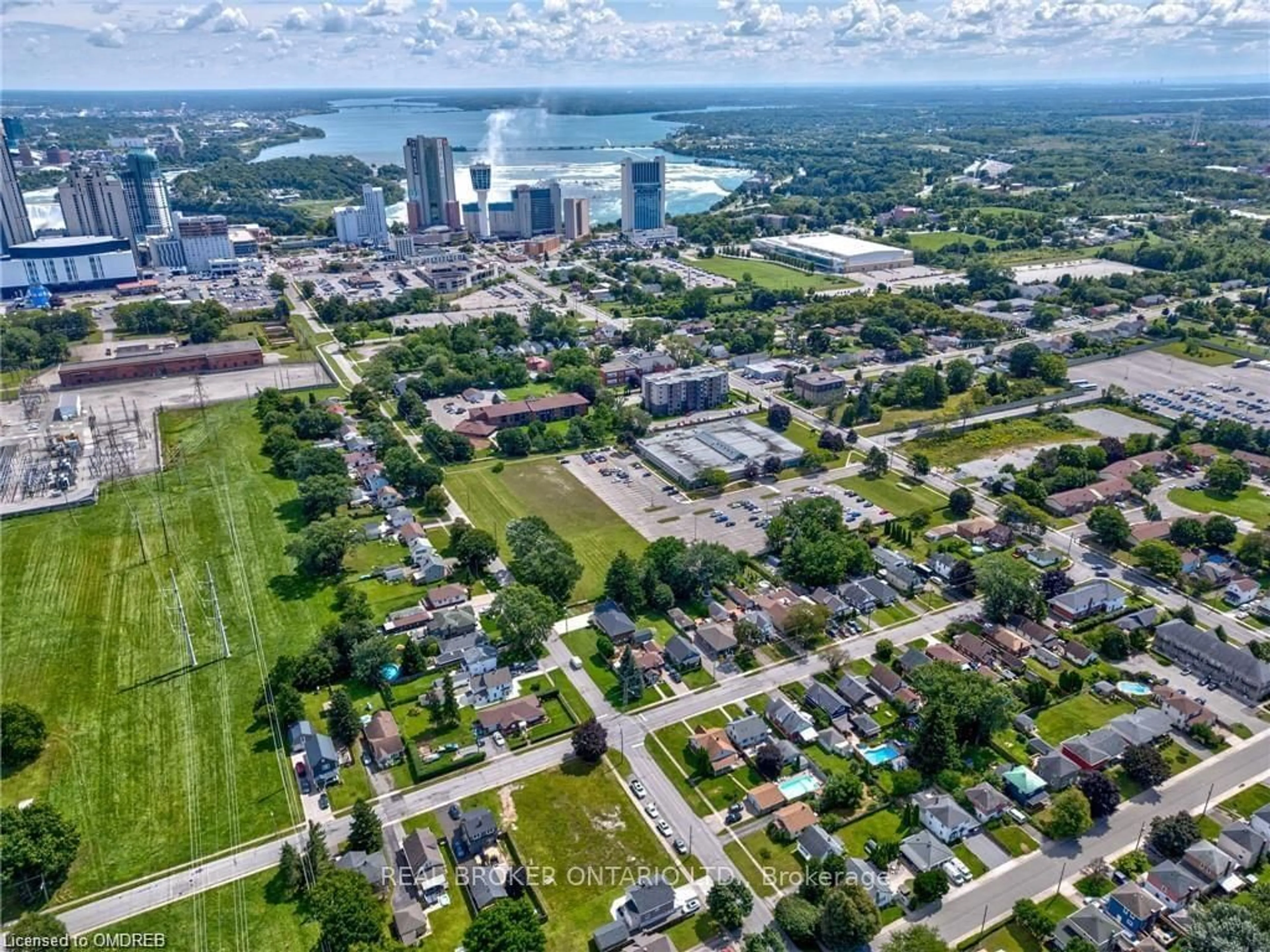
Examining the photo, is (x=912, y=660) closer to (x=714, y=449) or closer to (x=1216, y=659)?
(x=1216, y=659)

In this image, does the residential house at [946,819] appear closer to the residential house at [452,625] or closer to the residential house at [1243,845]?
the residential house at [1243,845]

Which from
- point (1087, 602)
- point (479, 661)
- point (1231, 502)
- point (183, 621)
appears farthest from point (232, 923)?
point (1231, 502)

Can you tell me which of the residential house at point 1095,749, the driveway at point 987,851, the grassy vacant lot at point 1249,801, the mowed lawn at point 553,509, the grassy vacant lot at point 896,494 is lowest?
the mowed lawn at point 553,509

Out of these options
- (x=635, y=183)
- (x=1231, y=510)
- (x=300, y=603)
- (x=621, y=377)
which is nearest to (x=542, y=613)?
(x=300, y=603)

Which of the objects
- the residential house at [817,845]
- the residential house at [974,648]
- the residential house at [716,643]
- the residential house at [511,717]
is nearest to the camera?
the residential house at [817,845]

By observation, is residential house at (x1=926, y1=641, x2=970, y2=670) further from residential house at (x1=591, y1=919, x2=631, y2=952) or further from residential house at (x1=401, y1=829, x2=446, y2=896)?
residential house at (x1=401, y1=829, x2=446, y2=896)

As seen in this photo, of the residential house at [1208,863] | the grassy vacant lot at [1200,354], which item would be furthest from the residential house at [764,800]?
the grassy vacant lot at [1200,354]
